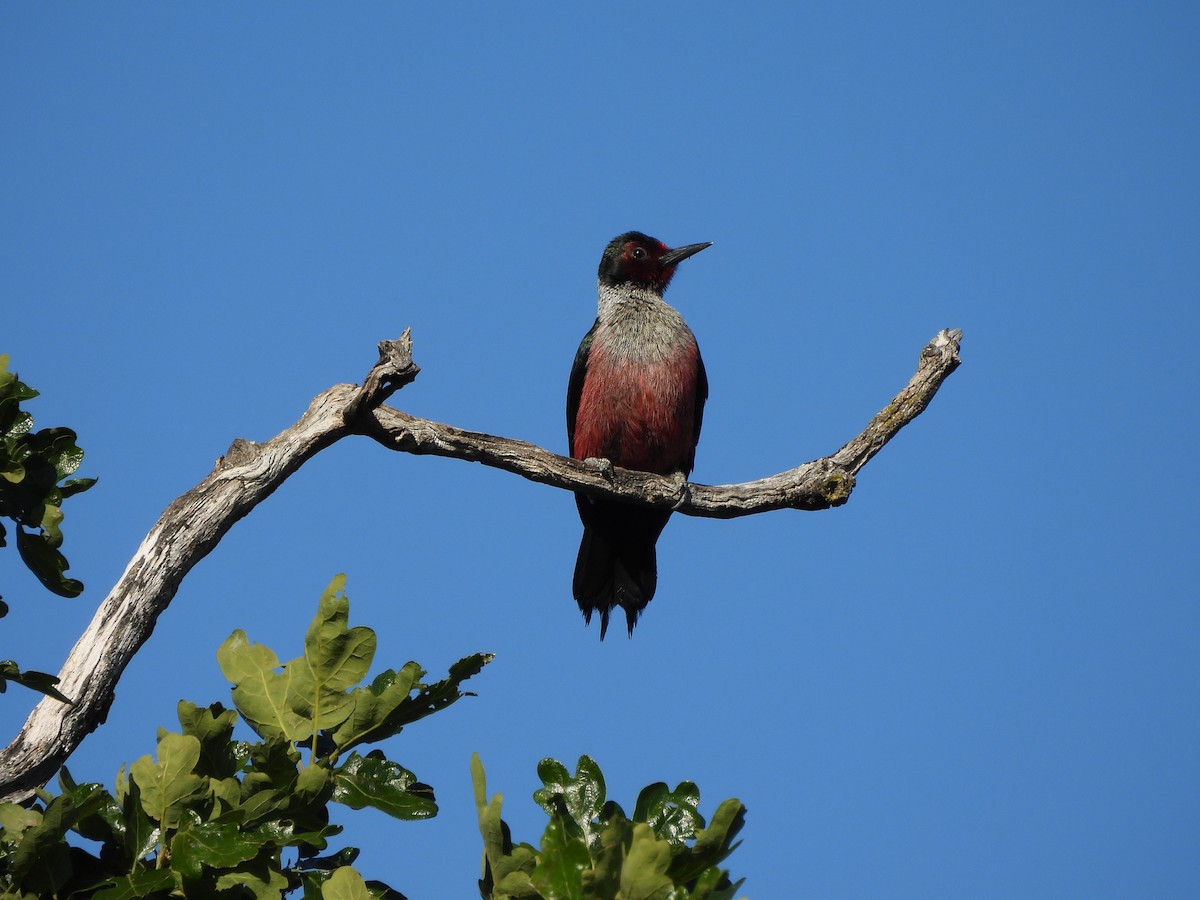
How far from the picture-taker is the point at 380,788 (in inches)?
101

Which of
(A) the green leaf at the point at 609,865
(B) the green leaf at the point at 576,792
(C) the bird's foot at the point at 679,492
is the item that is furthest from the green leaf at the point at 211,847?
(C) the bird's foot at the point at 679,492

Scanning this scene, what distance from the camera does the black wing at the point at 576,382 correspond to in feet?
23.2

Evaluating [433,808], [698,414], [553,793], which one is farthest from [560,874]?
[698,414]

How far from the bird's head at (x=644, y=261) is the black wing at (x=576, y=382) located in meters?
0.59

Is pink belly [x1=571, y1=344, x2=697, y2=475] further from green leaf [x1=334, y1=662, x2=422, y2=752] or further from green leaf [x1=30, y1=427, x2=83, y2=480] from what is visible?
green leaf [x1=334, y1=662, x2=422, y2=752]

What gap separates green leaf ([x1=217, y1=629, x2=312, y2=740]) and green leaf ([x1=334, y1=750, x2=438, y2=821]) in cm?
14

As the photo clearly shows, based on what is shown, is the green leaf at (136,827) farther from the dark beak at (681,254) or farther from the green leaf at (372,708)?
the dark beak at (681,254)

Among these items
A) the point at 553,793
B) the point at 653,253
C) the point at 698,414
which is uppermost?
the point at 653,253

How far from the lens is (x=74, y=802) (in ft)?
7.54

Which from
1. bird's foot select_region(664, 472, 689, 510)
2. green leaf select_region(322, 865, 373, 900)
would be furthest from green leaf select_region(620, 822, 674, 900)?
bird's foot select_region(664, 472, 689, 510)

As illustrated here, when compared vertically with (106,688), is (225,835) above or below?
below

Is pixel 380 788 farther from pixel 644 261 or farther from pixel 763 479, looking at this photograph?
pixel 644 261

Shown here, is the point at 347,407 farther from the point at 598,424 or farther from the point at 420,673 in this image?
the point at 598,424

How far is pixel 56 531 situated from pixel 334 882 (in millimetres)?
1425
